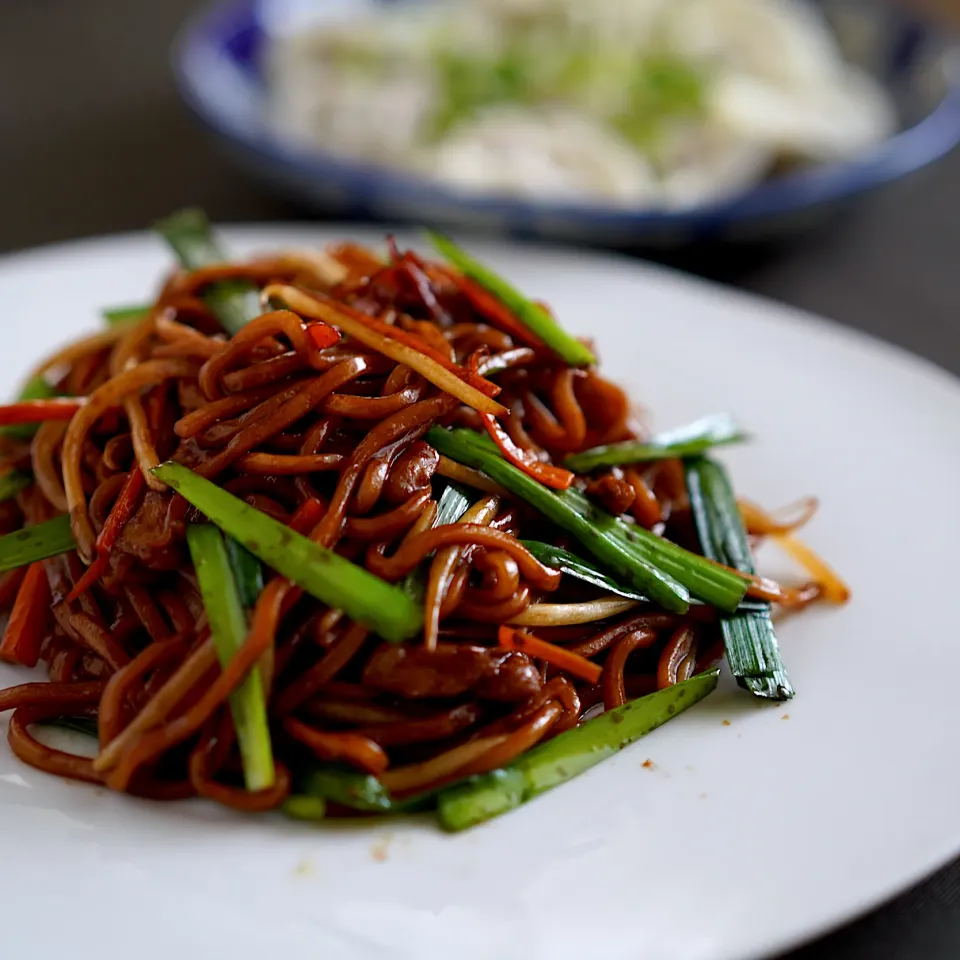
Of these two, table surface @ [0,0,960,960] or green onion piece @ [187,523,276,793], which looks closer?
green onion piece @ [187,523,276,793]

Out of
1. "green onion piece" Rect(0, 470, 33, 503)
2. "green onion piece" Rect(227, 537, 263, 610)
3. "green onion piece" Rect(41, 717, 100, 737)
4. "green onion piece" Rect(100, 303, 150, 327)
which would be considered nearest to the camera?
"green onion piece" Rect(227, 537, 263, 610)

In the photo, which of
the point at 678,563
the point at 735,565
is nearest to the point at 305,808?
the point at 678,563

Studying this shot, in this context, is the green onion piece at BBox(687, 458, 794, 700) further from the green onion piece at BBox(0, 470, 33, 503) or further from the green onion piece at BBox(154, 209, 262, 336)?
the green onion piece at BBox(0, 470, 33, 503)

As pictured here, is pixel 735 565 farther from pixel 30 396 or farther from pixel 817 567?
pixel 30 396

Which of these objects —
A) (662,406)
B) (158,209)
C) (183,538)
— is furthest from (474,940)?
(158,209)

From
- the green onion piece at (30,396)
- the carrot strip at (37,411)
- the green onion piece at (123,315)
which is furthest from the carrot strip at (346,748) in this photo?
the green onion piece at (123,315)

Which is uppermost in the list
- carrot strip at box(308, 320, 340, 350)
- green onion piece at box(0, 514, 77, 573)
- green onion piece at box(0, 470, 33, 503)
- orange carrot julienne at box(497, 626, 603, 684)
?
carrot strip at box(308, 320, 340, 350)

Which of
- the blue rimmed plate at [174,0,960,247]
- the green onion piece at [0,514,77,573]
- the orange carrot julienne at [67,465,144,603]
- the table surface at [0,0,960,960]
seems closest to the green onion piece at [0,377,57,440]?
the green onion piece at [0,514,77,573]
